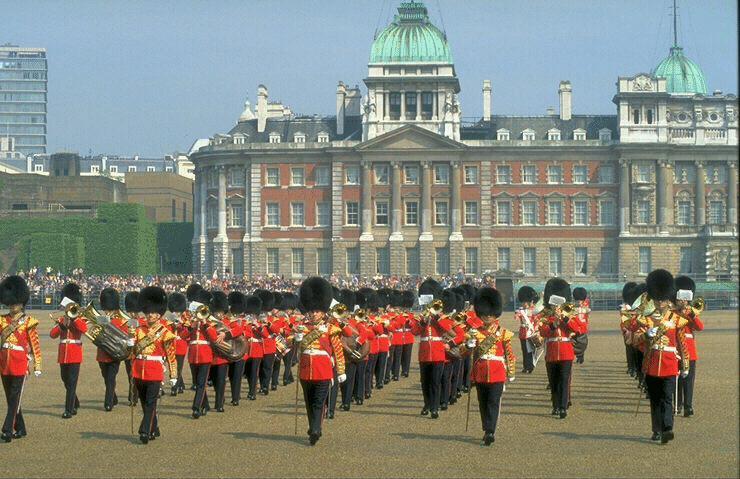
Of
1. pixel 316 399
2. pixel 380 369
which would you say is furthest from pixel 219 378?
pixel 380 369

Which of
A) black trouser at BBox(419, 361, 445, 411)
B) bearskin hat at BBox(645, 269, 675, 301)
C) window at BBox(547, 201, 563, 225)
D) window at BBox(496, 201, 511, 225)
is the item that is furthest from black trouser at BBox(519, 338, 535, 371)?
window at BBox(547, 201, 563, 225)

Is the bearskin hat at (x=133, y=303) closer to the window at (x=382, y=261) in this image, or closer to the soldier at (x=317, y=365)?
the soldier at (x=317, y=365)

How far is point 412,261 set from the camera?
334 feet

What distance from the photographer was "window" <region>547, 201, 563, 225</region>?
102188 millimetres

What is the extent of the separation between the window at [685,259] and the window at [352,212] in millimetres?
23677

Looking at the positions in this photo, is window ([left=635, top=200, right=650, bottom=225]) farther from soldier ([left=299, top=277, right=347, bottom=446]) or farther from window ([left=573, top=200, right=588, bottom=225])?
soldier ([left=299, top=277, right=347, bottom=446])

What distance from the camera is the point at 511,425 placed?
22.0 m

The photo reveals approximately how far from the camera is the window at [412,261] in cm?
10169

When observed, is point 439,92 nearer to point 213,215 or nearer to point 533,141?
point 533,141

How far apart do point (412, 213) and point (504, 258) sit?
24.7 ft

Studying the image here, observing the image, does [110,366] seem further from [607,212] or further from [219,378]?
[607,212]

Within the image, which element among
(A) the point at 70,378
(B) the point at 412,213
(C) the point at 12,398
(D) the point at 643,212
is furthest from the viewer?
(B) the point at 412,213

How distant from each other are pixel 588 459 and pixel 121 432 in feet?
24.0

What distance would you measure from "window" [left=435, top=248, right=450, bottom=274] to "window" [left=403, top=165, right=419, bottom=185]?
5.29m
